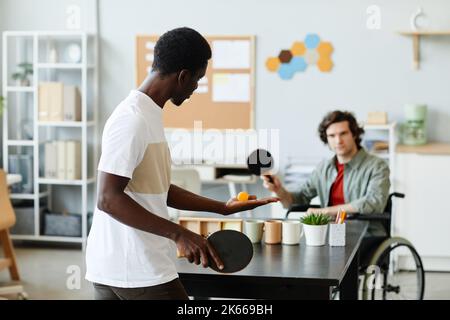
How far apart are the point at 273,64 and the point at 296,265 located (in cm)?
347

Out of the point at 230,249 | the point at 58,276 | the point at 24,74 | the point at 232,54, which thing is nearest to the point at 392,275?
the point at 232,54

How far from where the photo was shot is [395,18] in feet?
18.8

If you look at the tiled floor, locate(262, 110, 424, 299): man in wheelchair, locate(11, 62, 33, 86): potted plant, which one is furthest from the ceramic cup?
locate(11, 62, 33, 86): potted plant

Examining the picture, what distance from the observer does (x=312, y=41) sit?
5848 mm

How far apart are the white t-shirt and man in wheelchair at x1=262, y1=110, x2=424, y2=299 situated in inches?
60.2

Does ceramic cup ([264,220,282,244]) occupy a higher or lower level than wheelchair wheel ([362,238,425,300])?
higher

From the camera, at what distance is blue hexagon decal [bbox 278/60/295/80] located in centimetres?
591

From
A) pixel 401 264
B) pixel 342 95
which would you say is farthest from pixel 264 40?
pixel 401 264

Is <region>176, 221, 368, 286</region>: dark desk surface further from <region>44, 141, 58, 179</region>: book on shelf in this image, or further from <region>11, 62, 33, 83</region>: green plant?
<region>11, 62, 33, 83</region>: green plant

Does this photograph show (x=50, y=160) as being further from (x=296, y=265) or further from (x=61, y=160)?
(x=296, y=265)

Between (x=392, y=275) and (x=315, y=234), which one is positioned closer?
(x=315, y=234)

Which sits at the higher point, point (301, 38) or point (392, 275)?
point (301, 38)
